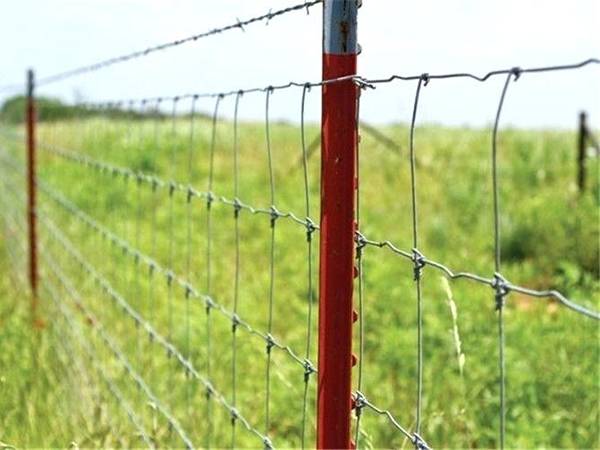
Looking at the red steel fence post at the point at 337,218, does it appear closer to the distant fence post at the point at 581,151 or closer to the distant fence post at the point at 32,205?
the distant fence post at the point at 32,205

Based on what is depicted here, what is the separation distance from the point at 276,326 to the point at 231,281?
1.05 m

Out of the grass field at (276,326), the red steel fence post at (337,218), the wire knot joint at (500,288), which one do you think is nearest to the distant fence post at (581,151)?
the grass field at (276,326)

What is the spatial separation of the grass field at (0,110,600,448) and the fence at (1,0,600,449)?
0.08 ft

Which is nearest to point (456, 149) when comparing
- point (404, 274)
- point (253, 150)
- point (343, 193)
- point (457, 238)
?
point (253, 150)

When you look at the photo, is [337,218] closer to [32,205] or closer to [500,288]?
[500,288]

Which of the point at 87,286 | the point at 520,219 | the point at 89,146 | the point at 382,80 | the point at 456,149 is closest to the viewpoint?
the point at 382,80

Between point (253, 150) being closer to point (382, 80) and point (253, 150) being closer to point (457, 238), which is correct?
point (457, 238)

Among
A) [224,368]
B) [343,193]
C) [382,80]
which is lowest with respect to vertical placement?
[224,368]

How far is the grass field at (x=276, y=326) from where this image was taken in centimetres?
377

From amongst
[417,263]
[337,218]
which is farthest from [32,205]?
[417,263]

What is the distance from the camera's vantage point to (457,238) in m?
8.06

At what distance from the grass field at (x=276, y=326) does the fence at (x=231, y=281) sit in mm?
23

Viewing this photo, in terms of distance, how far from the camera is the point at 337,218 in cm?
178

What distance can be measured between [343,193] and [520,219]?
21.0 ft
